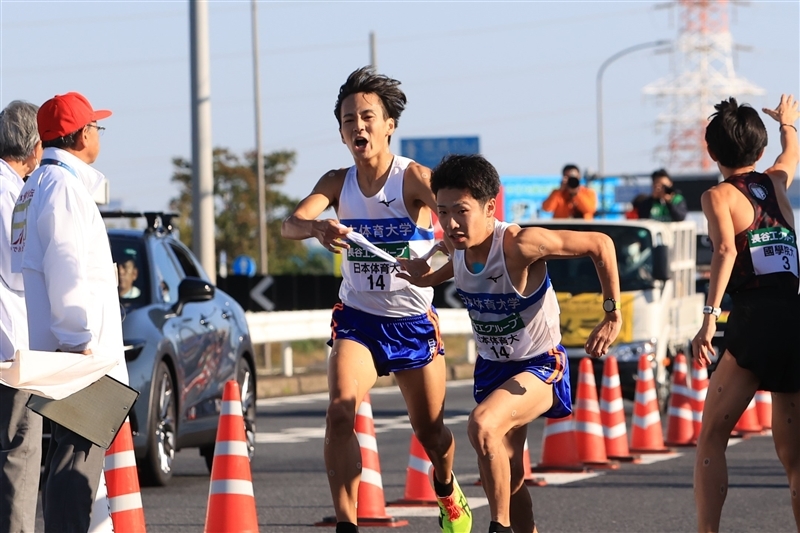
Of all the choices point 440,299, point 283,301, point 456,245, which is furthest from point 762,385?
point 283,301

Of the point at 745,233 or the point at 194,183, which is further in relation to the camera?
the point at 194,183

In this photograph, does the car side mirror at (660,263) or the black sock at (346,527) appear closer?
the black sock at (346,527)

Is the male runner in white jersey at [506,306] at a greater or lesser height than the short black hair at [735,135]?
lesser

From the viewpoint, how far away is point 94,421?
6629 millimetres

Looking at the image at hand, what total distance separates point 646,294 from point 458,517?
10.5 meters

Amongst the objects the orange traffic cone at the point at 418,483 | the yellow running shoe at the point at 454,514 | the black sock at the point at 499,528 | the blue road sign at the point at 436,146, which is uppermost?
the blue road sign at the point at 436,146

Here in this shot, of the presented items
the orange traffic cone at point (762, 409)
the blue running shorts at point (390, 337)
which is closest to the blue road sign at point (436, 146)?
the orange traffic cone at point (762, 409)

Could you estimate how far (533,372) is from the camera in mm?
7512

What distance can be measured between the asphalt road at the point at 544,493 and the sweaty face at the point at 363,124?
2407mm

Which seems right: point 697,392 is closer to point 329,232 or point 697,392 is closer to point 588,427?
point 588,427

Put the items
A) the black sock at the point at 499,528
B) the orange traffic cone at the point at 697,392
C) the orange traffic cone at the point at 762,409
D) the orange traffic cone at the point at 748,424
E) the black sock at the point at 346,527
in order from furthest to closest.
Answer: the orange traffic cone at the point at 762,409, the orange traffic cone at the point at 748,424, the orange traffic cone at the point at 697,392, the black sock at the point at 346,527, the black sock at the point at 499,528

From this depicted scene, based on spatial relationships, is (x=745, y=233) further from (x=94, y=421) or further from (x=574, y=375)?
(x=574, y=375)

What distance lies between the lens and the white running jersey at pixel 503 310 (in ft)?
24.0

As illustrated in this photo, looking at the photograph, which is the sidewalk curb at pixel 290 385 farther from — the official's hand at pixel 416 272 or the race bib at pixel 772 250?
the race bib at pixel 772 250
